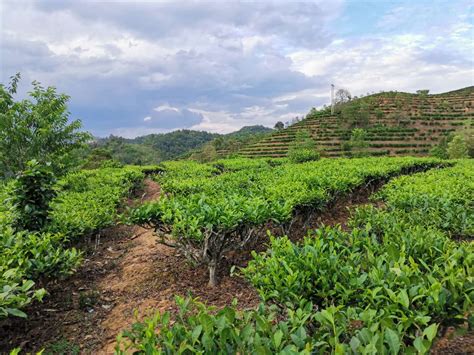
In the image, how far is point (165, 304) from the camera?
428cm

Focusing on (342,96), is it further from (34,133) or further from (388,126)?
(34,133)

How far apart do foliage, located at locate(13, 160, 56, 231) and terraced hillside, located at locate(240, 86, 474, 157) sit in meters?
47.7

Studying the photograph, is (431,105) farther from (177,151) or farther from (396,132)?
(177,151)

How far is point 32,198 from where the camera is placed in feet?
16.2

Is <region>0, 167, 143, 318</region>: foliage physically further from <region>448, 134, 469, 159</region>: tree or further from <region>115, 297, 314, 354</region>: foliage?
<region>448, 134, 469, 159</region>: tree

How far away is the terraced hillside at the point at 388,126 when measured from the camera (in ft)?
171

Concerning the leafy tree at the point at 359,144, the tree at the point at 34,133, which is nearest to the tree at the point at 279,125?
the leafy tree at the point at 359,144

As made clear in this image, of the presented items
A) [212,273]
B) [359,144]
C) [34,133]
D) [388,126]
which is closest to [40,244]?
[212,273]

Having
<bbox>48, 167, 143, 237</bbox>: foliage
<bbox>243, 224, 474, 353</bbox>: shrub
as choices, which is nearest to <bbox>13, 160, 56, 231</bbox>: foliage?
<bbox>48, 167, 143, 237</bbox>: foliage

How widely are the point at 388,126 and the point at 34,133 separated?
62.2 meters

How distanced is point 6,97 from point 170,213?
9.38 m

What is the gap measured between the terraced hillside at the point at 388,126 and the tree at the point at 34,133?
1714 inches

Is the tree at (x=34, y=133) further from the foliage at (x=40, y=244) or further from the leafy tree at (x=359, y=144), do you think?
the leafy tree at (x=359, y=144)

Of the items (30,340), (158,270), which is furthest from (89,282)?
(30,340)
